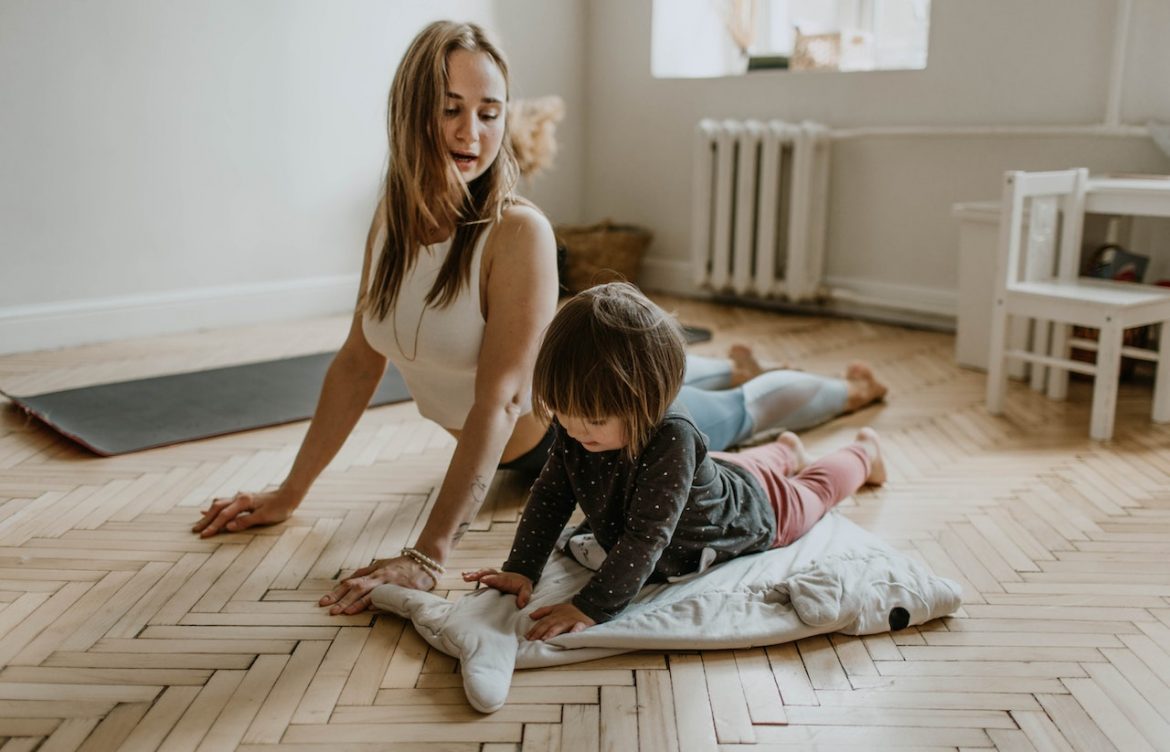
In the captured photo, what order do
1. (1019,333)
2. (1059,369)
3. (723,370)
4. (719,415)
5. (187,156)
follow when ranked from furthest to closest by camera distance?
(187,156), (1019,333), (1059,369), (723,370), (719,415)

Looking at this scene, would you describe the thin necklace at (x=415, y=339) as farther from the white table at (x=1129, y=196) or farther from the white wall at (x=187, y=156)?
the white wall at (x=187, y=156)

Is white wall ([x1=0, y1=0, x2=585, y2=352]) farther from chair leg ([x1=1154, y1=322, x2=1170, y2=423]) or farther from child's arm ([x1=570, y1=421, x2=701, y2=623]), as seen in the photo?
chair leg ([x1=1154, y1=322, x2=1170, y2=423])

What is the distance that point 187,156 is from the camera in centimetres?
375

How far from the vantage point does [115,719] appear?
1.35 m

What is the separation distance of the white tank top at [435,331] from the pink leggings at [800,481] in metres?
0.48

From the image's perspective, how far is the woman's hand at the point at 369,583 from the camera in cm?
164

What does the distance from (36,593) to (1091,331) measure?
2.84 metres

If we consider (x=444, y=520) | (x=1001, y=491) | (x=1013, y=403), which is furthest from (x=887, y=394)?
(x=444, y=520)

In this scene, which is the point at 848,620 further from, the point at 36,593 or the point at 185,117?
the point at 185,117

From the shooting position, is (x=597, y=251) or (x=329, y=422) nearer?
(x=329, y=422)

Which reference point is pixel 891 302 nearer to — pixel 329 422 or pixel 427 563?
pixel 329 422

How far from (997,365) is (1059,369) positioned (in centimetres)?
26

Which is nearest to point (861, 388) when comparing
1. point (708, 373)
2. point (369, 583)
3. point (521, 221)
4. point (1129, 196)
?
point (708, 373)

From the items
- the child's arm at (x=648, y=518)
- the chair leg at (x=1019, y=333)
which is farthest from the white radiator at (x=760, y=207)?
the child's arm at (x=648, y=518)
